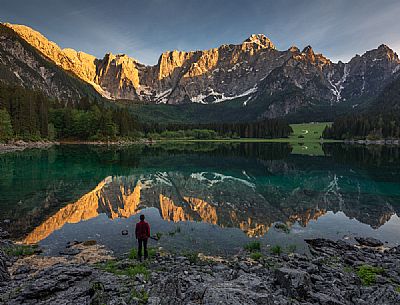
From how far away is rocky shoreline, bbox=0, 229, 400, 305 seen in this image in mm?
10898

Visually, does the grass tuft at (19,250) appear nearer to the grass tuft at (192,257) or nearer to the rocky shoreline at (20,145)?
the grass tuft at (192,257)

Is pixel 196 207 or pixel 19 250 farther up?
pixel 19 250

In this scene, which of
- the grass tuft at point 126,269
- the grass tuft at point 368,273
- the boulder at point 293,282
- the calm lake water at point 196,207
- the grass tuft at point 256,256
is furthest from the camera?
the calm lake water at point 196,207

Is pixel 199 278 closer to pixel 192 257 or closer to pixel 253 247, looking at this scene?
pixel 192 257

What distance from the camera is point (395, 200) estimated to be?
117ft

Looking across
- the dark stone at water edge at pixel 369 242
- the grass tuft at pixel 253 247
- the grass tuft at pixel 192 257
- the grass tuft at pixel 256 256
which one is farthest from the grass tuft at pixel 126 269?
the dark stone at water edge at pixel 369 242

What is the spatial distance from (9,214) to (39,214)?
2.65 m

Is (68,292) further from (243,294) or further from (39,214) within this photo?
(39,214)

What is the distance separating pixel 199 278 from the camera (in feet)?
44.3

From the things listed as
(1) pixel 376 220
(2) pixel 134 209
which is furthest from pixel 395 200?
(2) pixel 134 209

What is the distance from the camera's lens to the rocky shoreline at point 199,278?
1090 cm

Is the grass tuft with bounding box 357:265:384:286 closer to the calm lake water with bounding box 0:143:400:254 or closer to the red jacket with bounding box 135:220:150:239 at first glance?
the calm lake water with bounding box 0:143:400:254

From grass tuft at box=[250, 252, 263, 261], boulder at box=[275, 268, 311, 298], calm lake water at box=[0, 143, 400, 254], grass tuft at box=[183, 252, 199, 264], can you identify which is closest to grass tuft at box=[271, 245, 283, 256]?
grass tuft at box=[250, 252, 263, 261]

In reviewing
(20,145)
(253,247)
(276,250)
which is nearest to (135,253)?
(253,247)
